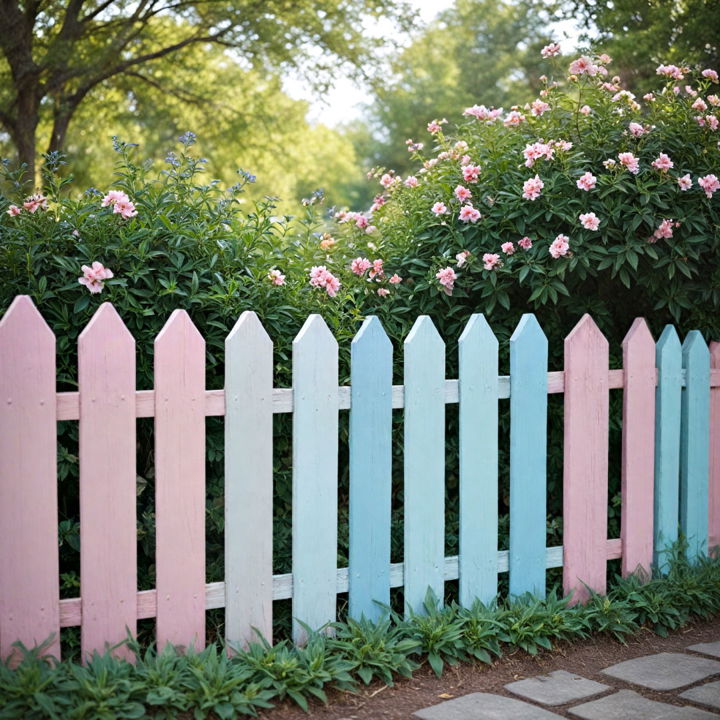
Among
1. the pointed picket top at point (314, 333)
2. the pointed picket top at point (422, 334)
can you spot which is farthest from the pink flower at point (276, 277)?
the pointed picket top at point (422, 334)

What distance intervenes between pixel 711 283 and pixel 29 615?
337 cm

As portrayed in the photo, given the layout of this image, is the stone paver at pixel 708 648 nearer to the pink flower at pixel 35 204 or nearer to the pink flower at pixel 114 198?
the pink flower at pixel 114 198

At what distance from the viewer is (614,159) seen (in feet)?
13.8

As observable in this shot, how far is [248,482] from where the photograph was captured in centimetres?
312

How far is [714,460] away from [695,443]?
22cm

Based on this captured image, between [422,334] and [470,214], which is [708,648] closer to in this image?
[422,334]

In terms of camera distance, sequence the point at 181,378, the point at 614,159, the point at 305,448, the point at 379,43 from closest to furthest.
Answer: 1. the point at 181,378
2. the point at 305,448
3. the point at 614,159
4. the point at 379,43

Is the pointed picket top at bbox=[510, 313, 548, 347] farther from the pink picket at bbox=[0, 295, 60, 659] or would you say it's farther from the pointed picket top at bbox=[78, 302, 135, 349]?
the pink picket at bbox=[0, 295, 60, 659]

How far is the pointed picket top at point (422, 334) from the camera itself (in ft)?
11.3

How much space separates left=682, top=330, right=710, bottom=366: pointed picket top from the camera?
4.16 metres

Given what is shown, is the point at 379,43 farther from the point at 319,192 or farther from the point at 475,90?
the point at 475,90

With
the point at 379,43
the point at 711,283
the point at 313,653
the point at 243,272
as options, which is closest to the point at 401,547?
the point at 313,653

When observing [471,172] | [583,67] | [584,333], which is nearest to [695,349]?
[584,333]

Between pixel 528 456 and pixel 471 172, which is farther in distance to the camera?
pixel 471 172
